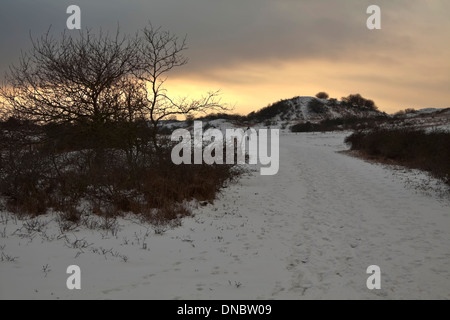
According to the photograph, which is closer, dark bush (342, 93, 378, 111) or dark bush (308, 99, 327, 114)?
dark bush (308, 99, 327, 114)

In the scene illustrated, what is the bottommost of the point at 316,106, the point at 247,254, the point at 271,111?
the point at 247,254

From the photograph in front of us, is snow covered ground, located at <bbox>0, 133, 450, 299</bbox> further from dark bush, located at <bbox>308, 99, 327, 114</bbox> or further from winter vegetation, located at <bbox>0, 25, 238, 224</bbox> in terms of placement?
dark bush, located at <bbox>308, 99, 327, 114</bbox>

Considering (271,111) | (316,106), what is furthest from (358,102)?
(271,111)

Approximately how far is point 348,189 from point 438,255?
6.33 meters

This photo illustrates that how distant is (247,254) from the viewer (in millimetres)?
6430

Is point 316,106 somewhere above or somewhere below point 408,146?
above

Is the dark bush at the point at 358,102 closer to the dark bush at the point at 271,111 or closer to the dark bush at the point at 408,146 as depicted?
the dark bush at the point at 271,111

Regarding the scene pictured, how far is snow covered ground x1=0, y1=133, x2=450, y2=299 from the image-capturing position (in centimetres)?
491

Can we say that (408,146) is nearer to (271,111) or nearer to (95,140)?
(95,140)

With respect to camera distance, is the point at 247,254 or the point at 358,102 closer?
the point at 247,254

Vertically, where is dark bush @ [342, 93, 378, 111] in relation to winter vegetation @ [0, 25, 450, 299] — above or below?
above

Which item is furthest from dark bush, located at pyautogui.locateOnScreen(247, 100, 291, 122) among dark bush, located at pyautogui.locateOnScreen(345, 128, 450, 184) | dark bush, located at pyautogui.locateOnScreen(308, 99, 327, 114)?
dark bush, located at pyautogui.locateOnScreen(345, 128, 450, 184)

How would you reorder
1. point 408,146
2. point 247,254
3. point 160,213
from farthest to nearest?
point 408,146 < point 160,213 < point 247,254
